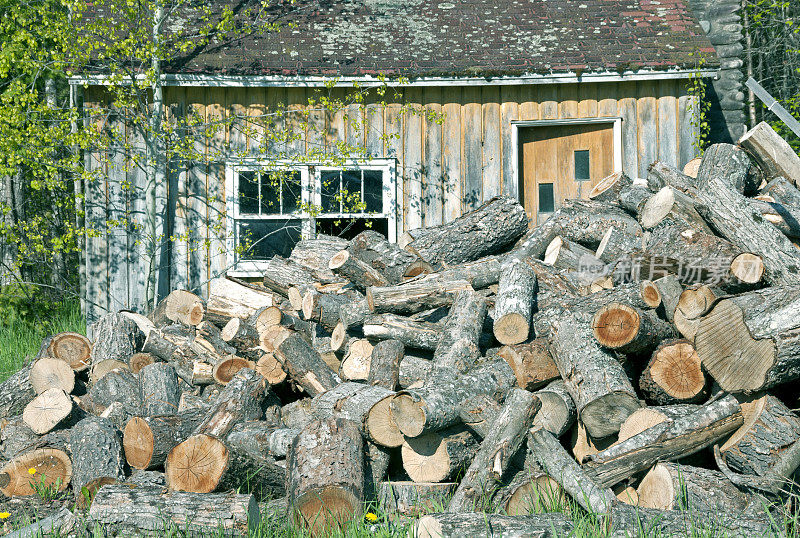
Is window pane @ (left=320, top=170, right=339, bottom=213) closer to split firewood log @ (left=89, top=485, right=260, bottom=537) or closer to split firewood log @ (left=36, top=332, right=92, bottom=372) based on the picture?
split firewood log @ (left=36, top=332, right=92, bottom=372)

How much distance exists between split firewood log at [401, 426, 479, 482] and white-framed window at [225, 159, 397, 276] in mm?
4804

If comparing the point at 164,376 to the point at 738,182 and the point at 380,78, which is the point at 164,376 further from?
the point at 738,182

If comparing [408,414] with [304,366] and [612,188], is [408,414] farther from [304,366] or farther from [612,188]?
[612,188]

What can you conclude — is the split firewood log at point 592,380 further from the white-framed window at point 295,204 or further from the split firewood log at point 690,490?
the white-framed window at point 295,204

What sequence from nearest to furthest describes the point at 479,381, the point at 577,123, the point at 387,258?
the point at 479,381 → the point at 387,258 → the point at 577,123

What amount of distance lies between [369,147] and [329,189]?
2.39ft

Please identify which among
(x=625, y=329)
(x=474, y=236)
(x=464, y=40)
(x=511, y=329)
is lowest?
(x=511, y=329)

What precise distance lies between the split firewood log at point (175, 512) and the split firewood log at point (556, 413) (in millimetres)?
1862

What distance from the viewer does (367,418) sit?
4316 mm

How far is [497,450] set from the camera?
412 centimetres

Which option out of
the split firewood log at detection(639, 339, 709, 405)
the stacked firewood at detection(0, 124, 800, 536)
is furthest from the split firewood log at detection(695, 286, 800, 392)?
the split firewood log at detection(639, 339, 709, 405)

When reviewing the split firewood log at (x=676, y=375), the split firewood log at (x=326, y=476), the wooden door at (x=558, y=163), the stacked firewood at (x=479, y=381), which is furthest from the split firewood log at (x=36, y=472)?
the wooden door at (x=558, y=163)

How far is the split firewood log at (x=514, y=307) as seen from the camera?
508 cm

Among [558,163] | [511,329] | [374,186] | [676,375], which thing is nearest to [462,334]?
[511,329]
